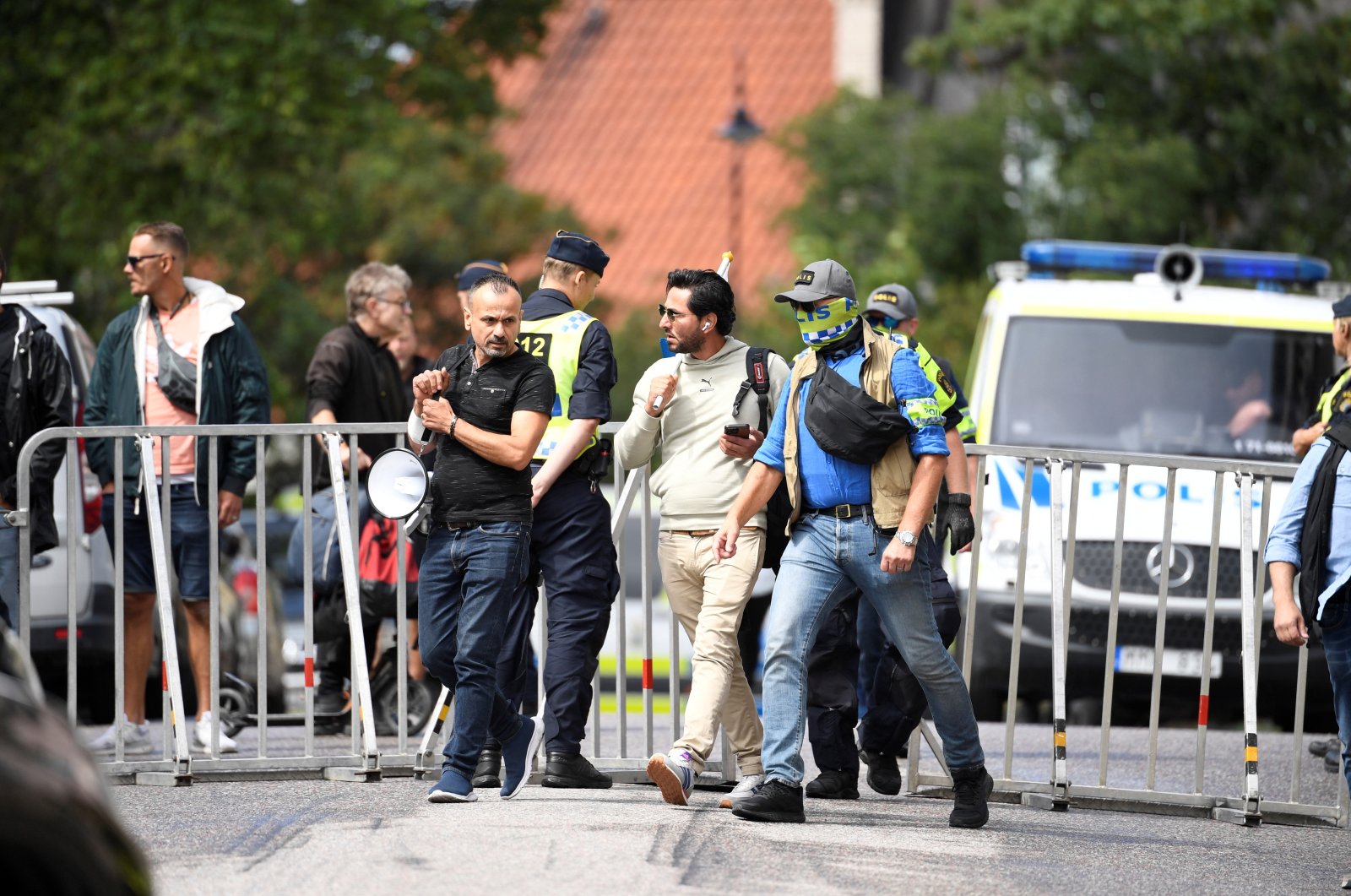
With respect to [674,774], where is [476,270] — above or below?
above

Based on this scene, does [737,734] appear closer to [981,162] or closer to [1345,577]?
[1345,577]

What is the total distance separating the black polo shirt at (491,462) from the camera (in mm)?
6848

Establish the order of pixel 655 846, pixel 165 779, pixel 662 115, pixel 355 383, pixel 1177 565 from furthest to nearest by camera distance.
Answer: pixel 662 115 < pixel 1177 565 < pixel 355 383 < pixel 165 779 < pixel 655 846

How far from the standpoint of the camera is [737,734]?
753cm

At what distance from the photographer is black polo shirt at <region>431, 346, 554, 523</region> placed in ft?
22.5

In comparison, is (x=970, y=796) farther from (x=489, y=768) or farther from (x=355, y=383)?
(x=355, y=383)

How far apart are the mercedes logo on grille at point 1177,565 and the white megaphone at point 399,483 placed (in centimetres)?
445

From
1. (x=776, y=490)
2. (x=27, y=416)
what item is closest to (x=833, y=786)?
(x=776, y=490)

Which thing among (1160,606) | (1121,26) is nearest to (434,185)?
(1121,26)

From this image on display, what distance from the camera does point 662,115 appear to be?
4634cm

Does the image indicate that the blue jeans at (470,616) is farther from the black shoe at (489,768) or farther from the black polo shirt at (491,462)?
the black shoe at (489,768)

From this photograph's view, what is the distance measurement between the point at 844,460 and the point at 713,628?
777 mm

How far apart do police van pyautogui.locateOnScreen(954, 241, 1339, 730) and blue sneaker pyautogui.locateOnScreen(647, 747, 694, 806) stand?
329 cm

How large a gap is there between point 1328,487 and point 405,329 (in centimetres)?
459
